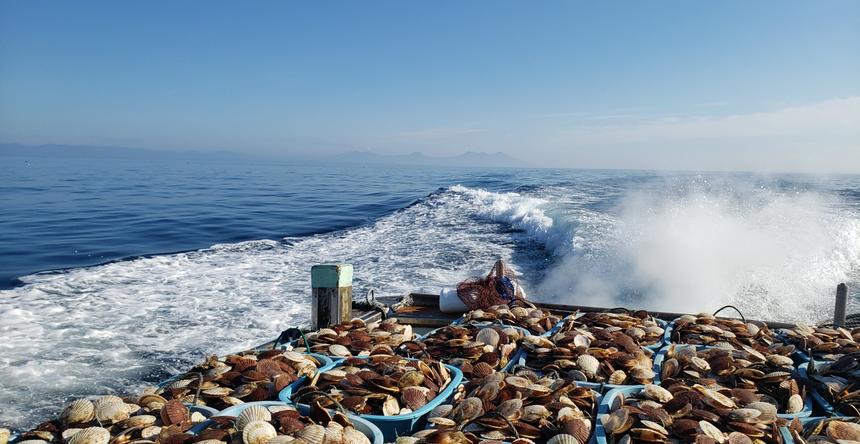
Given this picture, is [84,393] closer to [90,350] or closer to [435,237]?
[90,350]

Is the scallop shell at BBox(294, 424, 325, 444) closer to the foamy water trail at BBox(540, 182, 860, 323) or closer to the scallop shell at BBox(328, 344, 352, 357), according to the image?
the scallop shell at BBox(328, 344, 352, 357)

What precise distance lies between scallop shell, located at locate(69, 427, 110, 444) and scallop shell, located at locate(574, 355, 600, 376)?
2.69 m

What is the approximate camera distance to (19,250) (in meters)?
16.4

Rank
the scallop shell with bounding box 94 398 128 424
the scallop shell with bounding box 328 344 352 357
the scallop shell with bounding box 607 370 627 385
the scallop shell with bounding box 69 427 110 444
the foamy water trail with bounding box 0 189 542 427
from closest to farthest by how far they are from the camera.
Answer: the scallop shell with bounding box 69 427 110 444
the scallop shell with bounding box 94 398 128 424
the scallop shell with bounding box 607 370 627 385
the scallop shell with bounding box 328 344 352 357
the foamy water trail with bounding box 0 189 542 427

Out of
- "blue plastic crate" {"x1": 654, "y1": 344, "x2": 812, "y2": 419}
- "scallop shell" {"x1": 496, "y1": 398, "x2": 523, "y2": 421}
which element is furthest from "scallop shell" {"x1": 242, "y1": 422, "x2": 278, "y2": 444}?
"blue plastic crate" {"x1": 654, "y1": 344, "x2": 812, "y2": 419}

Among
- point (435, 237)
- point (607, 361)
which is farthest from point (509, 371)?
point (435, 237)

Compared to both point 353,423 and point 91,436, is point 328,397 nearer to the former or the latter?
point 353,423

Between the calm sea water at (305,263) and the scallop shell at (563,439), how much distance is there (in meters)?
6.24

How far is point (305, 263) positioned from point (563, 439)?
1338cm

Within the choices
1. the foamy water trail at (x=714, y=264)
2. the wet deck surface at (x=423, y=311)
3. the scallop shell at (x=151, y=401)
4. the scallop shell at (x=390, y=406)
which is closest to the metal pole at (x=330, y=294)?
the wet deck surface at (x=423, y=311)

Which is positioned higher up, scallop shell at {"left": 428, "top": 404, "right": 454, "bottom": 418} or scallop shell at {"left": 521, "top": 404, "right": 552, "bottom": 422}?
scallop shell at {"left": 521, "top": 404, "right": 552, "bottom": 422}

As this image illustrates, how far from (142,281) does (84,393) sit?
6.56m

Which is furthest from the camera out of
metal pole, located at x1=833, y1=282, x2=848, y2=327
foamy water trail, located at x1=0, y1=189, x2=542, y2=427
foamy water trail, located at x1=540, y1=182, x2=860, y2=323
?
foamy water trail, located at x1=540, y1=182, x2=860, y2=323

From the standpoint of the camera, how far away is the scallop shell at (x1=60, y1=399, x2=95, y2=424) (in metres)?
2.87
